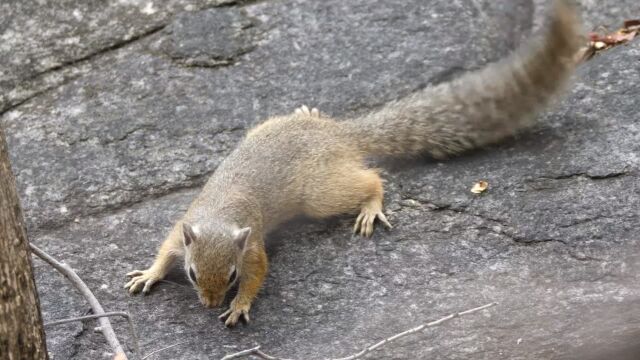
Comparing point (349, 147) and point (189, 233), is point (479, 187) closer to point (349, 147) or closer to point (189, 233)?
point (349, 147)

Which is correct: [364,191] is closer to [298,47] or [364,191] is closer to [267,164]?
[267,164]

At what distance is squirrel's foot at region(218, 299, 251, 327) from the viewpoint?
15.4 ft

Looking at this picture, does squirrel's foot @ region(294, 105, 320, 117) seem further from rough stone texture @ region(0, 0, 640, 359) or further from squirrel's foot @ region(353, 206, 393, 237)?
squirrel's foot @ region(353, 206, 393, 237)

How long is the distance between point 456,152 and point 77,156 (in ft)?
7.35

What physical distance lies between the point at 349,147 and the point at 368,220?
21.9 inches

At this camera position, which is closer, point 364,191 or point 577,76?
point 364,191

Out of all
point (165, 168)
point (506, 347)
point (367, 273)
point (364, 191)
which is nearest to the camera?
point (506, 347)

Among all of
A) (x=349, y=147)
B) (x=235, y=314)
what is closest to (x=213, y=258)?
(x=235, y=314)

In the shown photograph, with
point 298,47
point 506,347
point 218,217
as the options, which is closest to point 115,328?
point 218,217

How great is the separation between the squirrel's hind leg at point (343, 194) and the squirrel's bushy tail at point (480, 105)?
289 mm

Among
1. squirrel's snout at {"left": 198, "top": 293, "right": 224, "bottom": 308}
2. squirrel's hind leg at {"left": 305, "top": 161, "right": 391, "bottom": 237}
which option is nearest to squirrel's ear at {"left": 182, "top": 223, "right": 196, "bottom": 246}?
squirrel's snout at {"left": 198, "top": 293, "right": 224, "bottom": 308}

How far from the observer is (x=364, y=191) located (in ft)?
17.5

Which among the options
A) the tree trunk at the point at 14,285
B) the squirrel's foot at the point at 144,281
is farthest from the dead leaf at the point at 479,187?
the tree trunk at the point at 14,285

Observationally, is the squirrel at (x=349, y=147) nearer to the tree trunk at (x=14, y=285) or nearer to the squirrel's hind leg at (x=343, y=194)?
the squirrel's hind leg at (x=343, y=194)
